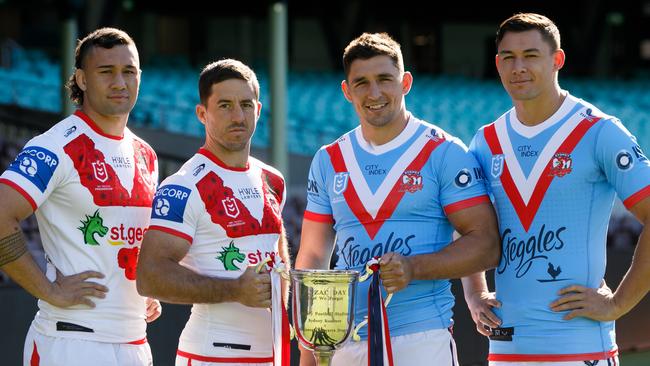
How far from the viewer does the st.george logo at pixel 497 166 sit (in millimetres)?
3624

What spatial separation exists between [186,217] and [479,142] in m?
1.08

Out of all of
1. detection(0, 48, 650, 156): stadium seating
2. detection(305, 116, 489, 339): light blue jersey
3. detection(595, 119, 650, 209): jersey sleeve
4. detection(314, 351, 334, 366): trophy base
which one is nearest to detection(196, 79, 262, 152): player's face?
detection(305, 116, 489, 339): light blue jersey

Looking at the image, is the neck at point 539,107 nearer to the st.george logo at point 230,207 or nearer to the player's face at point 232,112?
the player's face at point 232,112

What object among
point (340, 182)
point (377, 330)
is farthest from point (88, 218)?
point (377, 330)

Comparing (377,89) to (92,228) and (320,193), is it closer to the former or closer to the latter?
(320,193)

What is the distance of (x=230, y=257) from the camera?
350cm

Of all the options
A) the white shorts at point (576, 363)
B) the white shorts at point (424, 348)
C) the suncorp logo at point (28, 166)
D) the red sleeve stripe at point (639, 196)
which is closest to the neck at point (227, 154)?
the suncorp logo at point (28, 166)

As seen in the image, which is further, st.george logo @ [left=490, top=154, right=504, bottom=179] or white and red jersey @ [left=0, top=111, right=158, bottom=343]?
st.george logo @ [left=490, top=154, right=504, bottom=179]

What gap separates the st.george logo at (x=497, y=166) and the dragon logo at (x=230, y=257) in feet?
3.00

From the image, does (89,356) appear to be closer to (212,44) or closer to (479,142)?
(479,142)

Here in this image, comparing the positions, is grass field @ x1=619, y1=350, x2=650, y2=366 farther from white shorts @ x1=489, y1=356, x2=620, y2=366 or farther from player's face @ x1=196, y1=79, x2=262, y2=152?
player's face @ x1=196, y1=79, x2=262, y2=152

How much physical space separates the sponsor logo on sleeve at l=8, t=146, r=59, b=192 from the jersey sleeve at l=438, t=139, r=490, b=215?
50.6 inches

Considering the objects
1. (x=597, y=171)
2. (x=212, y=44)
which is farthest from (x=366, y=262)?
(x=212, y=44)

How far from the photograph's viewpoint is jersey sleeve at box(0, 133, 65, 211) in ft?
11.2
